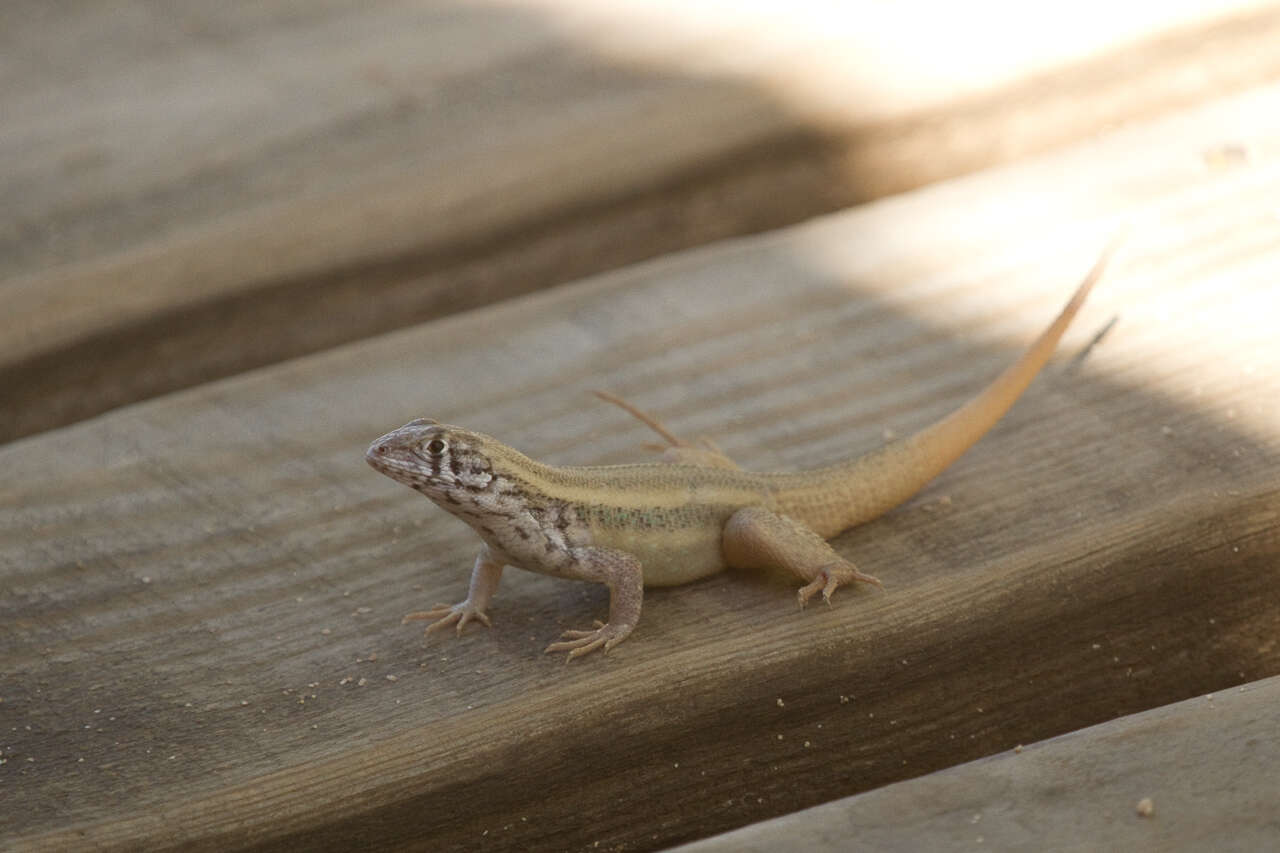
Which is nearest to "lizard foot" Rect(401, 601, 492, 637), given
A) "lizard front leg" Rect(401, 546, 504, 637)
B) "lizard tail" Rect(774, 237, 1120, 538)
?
"lizard front leg" Rect(401, 546, 504, 637)

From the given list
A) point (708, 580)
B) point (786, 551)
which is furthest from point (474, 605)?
point (786, 551)

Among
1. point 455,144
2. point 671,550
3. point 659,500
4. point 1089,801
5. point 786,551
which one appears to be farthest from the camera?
point 455,144

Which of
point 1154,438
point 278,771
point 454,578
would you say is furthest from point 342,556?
point 1154,438

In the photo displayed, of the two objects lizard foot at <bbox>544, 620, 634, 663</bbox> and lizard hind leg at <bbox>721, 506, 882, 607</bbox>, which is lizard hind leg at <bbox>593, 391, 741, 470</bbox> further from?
lizard foot at <bbox>544, 620, 634, 663</bbox>

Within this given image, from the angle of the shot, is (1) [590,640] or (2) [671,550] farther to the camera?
(2) [671,550]

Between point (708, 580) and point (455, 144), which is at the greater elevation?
point (455, 144)

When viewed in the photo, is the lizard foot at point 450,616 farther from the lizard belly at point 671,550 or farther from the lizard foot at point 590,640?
the lizard belly at point 671,550

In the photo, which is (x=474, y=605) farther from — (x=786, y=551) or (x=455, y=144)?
(x=455, y=144)

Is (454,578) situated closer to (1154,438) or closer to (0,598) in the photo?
(0,598)
